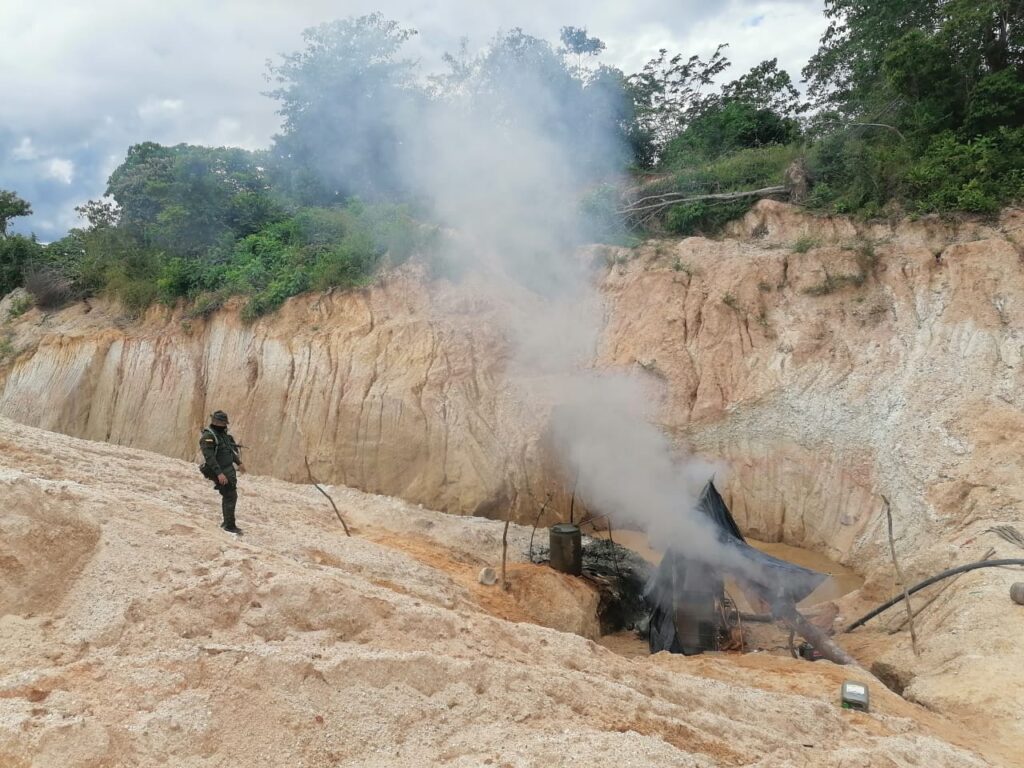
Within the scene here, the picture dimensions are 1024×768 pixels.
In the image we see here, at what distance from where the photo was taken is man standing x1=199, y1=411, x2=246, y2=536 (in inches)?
205

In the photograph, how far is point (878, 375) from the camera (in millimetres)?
7785

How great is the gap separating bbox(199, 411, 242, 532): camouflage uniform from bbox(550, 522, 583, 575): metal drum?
3312mm

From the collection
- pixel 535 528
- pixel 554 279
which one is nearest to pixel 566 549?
pixel 535 528

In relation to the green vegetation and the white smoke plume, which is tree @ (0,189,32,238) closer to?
the green vegetation

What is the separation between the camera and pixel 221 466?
5.35 m

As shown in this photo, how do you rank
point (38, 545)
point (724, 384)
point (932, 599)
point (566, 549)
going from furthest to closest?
point (724, 384) → point (566, 549) → point (932, 599) → point (38, 545)

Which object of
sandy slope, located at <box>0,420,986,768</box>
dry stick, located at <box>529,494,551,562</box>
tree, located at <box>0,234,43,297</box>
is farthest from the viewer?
tree, located at <box>0,234,43,297</box>

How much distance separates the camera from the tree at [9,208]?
1502cm

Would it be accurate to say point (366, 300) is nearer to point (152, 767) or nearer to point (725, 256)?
point (725, 256)

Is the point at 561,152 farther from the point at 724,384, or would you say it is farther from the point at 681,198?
the point at 724,384

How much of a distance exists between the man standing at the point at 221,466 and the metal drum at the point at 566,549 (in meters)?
3.29

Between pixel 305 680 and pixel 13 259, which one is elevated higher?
pixel 13 259

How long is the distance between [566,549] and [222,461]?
3.65 metres

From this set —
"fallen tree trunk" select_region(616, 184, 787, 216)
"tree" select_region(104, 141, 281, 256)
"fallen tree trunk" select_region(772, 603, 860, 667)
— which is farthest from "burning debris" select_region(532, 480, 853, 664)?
"tree" select_region(104, 141, 281, 256)
